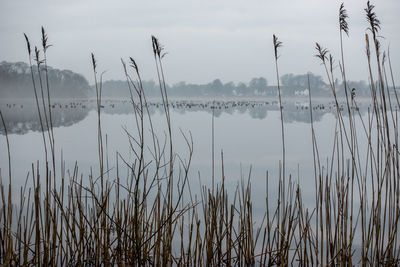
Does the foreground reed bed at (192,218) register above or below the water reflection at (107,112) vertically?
below

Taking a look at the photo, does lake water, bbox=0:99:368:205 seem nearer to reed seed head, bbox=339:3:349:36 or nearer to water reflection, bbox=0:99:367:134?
water reflection, bbox=0:99:367:134

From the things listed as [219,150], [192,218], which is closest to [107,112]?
[219,150]

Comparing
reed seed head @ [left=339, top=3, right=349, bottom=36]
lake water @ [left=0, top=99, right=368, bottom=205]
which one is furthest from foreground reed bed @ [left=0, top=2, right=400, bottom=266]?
lake water @ [left=0, top=99, right=368, bottom=205]

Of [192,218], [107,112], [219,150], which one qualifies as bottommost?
[219,150]

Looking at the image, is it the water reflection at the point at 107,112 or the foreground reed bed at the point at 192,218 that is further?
the water reflection at the point at 107,112

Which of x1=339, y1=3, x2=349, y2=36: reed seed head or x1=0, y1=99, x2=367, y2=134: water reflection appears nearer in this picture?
x1=339, y1=3, x2=349, y2=36: reed seed head

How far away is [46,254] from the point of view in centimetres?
185

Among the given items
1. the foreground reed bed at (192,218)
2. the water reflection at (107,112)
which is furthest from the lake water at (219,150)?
the foreground reed bed at (192,218)

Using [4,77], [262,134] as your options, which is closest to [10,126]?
[262,134]

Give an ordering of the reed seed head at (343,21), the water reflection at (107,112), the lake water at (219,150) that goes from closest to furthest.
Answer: the reed seed head at (343,21) < the lake water at (219,150) < the water reflection at (107,112)

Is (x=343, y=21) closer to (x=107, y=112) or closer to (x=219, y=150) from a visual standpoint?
(x=219, y=150)

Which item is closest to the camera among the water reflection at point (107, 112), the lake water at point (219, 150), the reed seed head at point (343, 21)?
the reed seed head at point (343, 21)

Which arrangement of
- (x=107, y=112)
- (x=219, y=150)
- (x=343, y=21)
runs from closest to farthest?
(x=343, y=21)
(x=219, y=150)
(x=107, y=112)

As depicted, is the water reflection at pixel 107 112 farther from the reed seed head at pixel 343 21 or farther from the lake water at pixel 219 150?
the reed seed head at pixel 343 21
